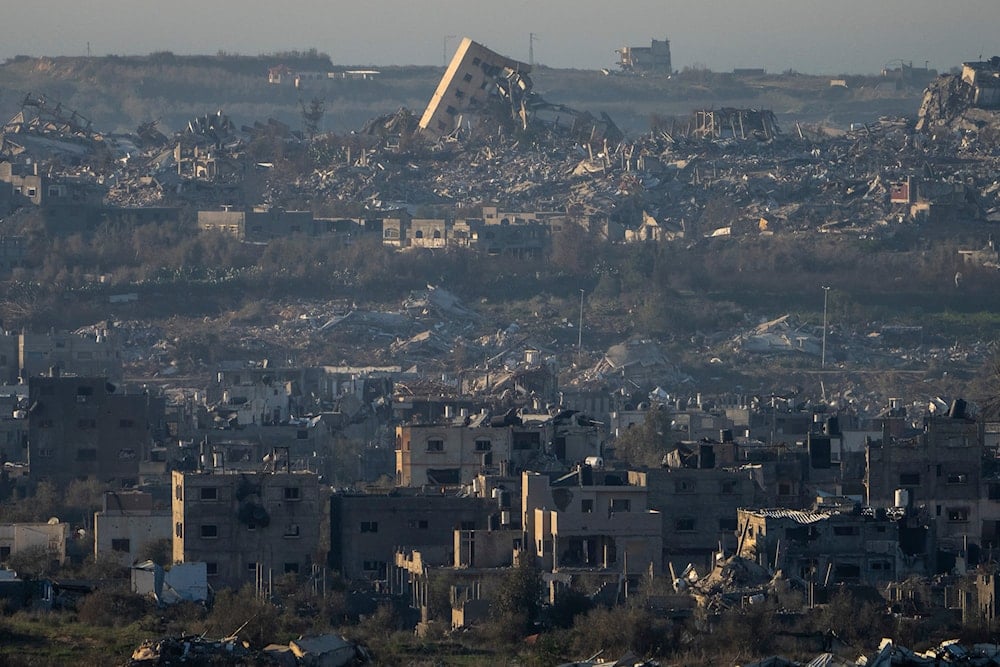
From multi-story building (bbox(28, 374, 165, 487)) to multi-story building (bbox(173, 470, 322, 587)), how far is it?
11.0m

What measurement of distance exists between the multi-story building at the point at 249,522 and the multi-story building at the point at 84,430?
11.0 metres

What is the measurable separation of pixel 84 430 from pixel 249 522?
1241cm

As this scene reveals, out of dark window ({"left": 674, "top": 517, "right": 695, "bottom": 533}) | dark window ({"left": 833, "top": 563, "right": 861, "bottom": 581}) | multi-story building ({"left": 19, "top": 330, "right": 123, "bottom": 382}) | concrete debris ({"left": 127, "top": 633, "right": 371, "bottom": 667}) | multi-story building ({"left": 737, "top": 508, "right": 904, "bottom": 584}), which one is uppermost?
concrete debris ({"left": 127, "top": 633, "right": 371, "bottom": 667})

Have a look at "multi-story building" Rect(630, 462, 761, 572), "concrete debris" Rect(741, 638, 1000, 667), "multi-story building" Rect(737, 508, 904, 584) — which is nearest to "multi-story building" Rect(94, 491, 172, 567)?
"multi-story building" Rect(630, 462, 761, 572)

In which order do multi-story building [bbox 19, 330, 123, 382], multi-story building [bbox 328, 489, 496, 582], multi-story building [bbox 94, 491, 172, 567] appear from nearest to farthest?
1. multi-story building [bbox 328, 489, 496, 582]
2. multi-story building [bbox 94, 491, 172, 567]
3. multi-story building [bbox 19, 330, 123, 382]

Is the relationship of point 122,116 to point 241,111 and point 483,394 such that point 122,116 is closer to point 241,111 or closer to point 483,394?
point 241,111

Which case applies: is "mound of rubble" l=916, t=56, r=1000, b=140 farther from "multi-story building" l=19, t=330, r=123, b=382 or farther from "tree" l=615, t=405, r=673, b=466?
"tree" l=615, t=405, r=673, b=466

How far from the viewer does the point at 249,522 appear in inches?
1639

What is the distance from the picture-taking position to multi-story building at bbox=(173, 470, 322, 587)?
41.5 metres

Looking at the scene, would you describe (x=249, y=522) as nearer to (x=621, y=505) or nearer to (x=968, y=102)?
(x=621, y=505)

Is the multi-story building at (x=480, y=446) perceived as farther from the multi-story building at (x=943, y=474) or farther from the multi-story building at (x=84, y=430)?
the multi-story building at (x=84, y=430)

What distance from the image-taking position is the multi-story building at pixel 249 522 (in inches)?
1634

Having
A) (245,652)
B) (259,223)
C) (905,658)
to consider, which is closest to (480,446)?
(245,652)

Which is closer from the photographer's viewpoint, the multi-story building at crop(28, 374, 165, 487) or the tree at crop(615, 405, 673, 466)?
the tree at crop(615, 405, 673, 466)
